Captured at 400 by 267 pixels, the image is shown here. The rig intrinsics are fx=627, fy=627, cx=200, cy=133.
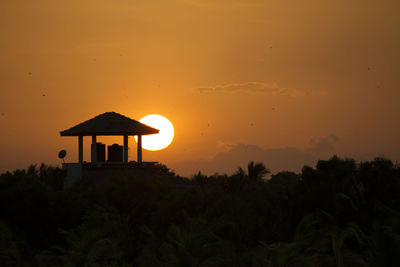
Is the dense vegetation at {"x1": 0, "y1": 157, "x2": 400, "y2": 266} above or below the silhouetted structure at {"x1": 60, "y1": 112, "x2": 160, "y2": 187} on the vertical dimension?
below

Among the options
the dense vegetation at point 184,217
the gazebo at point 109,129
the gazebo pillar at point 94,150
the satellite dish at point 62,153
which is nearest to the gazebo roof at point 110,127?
the gazebo at point 109,129

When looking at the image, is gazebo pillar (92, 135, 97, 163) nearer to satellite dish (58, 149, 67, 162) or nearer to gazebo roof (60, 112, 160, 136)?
gazebo roof (60, 112, 160, 136)

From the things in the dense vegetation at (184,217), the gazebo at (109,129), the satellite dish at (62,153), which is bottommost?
the dense vegetation at (184,217)

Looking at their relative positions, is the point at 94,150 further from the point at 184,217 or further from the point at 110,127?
the point at 184,217

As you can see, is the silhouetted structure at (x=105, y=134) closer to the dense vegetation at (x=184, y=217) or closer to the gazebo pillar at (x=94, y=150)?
the gazebo pillar at (x=94, y=150)

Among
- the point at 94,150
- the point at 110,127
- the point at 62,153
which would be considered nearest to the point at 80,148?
the point at 94,150

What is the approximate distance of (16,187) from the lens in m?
32.3

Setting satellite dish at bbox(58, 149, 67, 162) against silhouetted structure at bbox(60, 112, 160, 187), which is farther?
satellite dish at bbox(58, 149, 67, 162)

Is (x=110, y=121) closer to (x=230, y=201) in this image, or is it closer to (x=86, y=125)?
(x=86, y=125)

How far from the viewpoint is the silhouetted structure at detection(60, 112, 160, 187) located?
129ft

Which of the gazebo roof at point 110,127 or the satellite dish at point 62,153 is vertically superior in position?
the gazebo roof at point 110,127

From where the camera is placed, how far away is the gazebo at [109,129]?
3928 cm

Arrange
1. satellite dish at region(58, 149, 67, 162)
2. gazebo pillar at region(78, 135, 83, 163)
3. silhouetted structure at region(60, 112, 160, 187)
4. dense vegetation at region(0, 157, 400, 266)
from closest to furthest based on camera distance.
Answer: dense vegetation at region(0, 157, 400, 266) < silhouetted structure at region(60, 112, 160, 187) < gazebo pillar at region(78, 135, 83, 163) < satellite dish at region(58, 149, 67, 162)

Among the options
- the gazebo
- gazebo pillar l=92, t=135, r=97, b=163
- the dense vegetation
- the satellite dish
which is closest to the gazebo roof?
the gazebo
